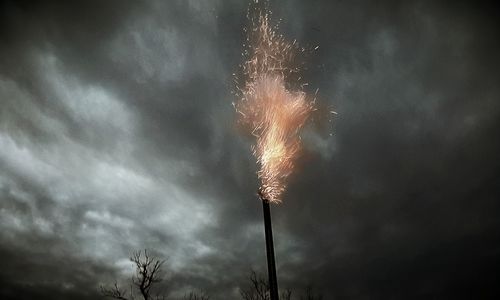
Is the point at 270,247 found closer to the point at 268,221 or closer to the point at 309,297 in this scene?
the point at 268,221

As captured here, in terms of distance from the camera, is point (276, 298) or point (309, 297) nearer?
point (276, 298)

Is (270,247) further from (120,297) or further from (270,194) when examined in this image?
(120,297)

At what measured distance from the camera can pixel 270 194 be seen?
34.7 feet

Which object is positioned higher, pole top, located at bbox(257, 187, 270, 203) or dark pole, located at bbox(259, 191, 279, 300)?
pole top, located at bbox(257, 187, 270, 203)

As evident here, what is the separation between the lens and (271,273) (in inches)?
Answer: 326

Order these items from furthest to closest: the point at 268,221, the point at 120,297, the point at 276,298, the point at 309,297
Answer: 1. the point at 309,297
2. the point at 120,297
3. the point at 268,221
4. the point at 276,298

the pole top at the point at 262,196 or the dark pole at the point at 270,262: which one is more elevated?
the pole top at the point at 262,196

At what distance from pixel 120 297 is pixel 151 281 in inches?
104

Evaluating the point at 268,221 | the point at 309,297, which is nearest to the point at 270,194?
the point at 268,221

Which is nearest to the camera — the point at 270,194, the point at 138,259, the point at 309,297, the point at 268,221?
the point at 268,221

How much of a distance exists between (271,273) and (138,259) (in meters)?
23.1

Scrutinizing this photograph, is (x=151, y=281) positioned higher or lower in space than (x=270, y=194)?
higher

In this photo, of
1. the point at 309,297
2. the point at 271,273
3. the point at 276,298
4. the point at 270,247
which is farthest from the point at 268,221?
the point at 309,297

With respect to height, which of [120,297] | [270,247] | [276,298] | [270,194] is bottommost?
[276,298]
